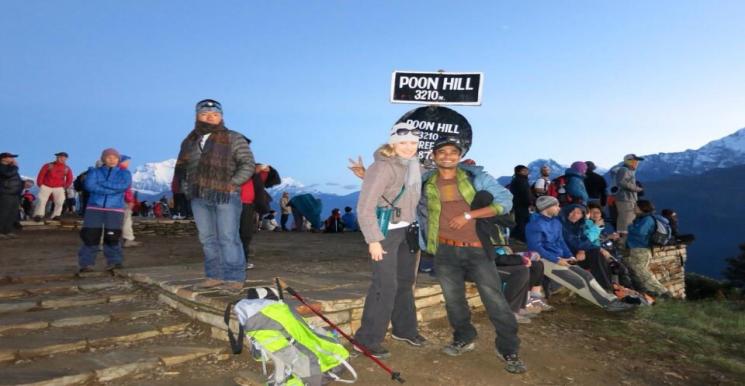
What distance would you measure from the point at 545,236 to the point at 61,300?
18.2ft

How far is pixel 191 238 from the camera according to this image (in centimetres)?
1209

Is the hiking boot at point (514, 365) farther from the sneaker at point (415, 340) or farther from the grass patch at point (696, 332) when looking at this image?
the grass patch at point (696, 332)

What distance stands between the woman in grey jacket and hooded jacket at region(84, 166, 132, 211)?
403cm

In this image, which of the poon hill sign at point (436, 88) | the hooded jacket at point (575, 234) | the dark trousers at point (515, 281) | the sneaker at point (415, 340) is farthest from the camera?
the hooded jacket at point (575, 234)

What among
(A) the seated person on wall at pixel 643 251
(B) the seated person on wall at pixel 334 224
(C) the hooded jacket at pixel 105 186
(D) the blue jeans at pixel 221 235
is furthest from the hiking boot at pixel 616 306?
(B) the seated person on wall at pixel 334 224

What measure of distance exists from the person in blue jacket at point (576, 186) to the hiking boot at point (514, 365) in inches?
291

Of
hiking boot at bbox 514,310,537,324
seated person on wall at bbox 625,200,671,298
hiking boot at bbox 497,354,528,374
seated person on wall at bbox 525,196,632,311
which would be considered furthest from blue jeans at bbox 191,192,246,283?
seated person on wall at bbox 625,200,671,298

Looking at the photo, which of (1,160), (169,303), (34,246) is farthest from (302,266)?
(1,160)

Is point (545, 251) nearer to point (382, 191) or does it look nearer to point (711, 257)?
point (382, 191)

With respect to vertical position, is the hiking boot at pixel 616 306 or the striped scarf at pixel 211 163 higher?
the striped scarf at pixel 211 163

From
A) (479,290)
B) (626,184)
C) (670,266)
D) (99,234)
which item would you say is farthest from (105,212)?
(670,266)

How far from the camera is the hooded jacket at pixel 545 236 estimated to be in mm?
6164

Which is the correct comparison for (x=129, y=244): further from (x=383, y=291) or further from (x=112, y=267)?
(x=383, y=291)

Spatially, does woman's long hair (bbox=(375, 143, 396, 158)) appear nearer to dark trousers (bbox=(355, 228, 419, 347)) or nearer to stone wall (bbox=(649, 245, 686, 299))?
dark trousers (bbox=(355, 228, 419, 347))
